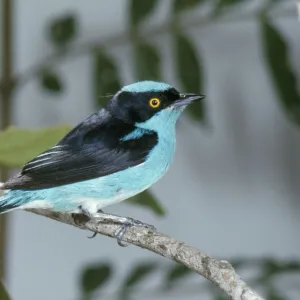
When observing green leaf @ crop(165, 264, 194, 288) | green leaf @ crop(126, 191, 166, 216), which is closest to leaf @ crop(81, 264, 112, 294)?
green leaf @ crop(165, 264, 194, 288)

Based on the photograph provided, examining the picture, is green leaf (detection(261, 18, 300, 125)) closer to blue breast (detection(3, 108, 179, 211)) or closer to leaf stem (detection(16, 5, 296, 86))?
leaf stem (detection(16, 5, 296, 86))

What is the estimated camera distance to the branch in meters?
0.44

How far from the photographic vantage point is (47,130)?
661 mm

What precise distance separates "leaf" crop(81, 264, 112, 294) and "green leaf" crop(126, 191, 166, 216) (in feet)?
1.99

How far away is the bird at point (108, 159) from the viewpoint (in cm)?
61

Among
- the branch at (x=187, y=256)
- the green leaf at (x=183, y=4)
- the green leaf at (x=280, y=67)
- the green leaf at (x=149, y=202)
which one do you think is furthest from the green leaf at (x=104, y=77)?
the branch at (x=187, y=256)

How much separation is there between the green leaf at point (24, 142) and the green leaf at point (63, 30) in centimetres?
76

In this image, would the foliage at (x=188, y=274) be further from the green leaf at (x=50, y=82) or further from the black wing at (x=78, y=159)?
the black wing at (x=78, y=159)

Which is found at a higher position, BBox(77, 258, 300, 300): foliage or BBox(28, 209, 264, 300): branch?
BBox(28, 209, 264, 300): branch

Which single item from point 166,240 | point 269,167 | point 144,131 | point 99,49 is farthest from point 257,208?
point 166,240

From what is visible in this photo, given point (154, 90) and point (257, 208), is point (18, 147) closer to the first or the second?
point (154, 90)

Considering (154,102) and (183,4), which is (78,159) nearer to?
(154,102)

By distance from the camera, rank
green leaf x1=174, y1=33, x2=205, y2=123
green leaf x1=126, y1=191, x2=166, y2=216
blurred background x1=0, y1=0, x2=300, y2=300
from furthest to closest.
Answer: blurred background x1=0, y1=0, x2=300, y2=300 < green leaf x1=174, y1=33, x2=205, y2=123 < green leaf x1=126, y1=191, x2=166, y2=216

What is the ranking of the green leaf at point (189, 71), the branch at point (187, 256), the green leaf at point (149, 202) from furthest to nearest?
→ the green leaf at point (189, 71) → the green leaf at point (149, 202) → the branch at point (187, 256)
